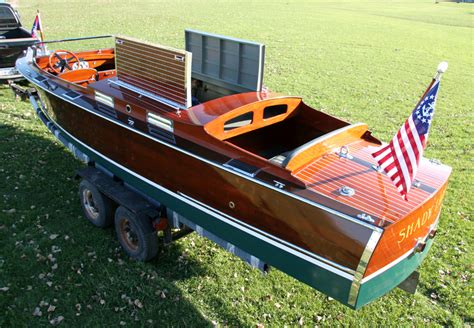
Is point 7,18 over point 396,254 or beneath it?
over

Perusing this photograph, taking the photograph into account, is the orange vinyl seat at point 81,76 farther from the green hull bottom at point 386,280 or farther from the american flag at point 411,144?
the green hull bottom at point 386,280

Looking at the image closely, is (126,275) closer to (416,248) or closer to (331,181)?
(331,181)

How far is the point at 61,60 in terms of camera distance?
263 inches

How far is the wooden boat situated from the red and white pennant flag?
0.83 feet

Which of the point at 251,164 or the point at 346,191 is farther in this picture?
the point at 251,164

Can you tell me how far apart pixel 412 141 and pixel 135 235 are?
311 cm

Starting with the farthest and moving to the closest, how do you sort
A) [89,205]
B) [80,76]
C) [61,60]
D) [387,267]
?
[61,60] → [80,76] → [89,205] → [387,267]

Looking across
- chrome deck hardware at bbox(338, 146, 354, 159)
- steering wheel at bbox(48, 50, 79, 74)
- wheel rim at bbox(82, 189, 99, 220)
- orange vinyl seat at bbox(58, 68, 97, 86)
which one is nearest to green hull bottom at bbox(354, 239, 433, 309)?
chrome deck hardware at bbox(338, 146, 354, 159)

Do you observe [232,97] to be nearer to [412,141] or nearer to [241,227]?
[241,227]

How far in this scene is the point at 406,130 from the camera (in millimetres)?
3096

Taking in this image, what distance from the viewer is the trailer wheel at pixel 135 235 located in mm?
4352

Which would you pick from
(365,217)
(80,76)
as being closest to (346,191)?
(365,217)

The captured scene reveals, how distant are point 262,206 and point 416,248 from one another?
133 cm

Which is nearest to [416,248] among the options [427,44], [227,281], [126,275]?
[227,281]
